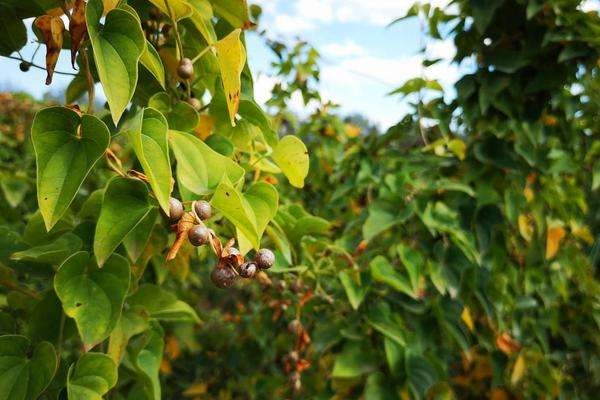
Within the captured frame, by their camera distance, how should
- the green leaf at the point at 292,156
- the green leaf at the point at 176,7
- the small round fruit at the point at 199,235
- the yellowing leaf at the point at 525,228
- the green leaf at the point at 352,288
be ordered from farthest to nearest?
the yellowing leaf at the point at 525,228 < the green leaf at the point at 352,288 < the green leaf at the point at 292,156 < the green leaf at the point at 176,7 < the small round fruit at the point at 199,235

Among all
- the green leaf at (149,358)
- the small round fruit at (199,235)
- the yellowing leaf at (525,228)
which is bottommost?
the green leaf at (149,358)

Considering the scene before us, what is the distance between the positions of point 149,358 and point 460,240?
2.44ft

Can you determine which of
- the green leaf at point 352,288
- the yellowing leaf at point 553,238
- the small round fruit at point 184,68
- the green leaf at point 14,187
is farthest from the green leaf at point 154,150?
the yellowing leaf at point 553,238

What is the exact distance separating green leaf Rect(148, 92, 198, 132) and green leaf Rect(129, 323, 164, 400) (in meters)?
0.31

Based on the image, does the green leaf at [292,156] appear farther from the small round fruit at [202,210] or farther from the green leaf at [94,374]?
the green leaf at [94,374]

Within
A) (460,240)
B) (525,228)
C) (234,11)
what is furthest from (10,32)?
(525,228)

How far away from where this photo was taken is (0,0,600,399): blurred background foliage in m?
1.08

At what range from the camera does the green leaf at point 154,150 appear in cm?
44

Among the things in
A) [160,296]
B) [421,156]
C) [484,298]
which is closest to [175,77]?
[160,296]

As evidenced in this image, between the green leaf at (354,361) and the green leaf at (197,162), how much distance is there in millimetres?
679

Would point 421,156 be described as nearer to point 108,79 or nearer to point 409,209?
point 409,209

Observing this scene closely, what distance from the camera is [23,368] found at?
594mm

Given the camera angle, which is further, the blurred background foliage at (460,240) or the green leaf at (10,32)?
the blurred background foliage at (460,240)

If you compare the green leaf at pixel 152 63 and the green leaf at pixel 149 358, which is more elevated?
the green leaf at pixel 152 63
